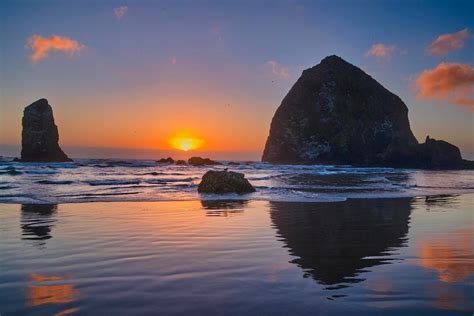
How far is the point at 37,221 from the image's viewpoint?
28.1ft

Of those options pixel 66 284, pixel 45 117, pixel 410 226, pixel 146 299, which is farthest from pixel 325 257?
pixel 45 117

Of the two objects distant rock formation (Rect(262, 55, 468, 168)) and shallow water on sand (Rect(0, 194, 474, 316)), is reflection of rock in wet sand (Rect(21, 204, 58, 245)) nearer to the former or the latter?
shallow water on sand (Rect(0, 194, 474, 316))

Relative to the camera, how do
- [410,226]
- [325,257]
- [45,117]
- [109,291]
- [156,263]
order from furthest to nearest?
[45,117] < [410,226] < [325,257] < [156,263] < [109,291]

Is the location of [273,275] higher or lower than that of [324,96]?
lower

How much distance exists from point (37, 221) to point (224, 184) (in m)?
9.03

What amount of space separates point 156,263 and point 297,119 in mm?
93928

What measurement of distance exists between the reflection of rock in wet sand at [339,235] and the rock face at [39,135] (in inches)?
2378

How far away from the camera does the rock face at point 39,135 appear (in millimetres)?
61281

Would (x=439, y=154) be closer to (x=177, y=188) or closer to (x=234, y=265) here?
(x=177, y=188)

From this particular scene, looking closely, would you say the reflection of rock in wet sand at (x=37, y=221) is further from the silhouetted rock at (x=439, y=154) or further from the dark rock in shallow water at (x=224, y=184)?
the silhouetted rock at (x=439, y=154)

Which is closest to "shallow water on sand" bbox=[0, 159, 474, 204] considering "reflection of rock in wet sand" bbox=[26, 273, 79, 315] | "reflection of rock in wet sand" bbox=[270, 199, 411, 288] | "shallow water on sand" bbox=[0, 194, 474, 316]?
"reflection of rock in wet sand" bbox=[270, 199, 411, 288]

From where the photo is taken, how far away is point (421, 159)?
77.6 m

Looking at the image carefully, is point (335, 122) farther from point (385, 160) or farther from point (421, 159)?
point (421, 159)

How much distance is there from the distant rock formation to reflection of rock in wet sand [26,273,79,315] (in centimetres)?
8290
